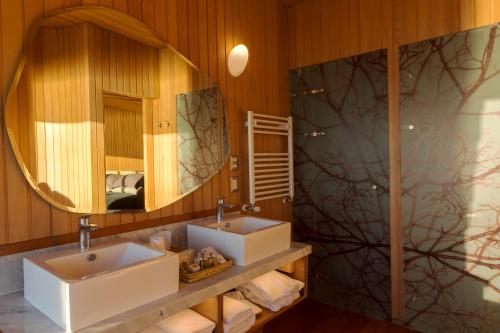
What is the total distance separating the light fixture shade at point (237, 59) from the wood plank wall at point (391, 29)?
2.68 ft

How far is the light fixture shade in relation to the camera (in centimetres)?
225

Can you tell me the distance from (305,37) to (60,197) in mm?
2295

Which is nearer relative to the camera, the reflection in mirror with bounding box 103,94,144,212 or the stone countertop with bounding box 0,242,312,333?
the stone countertop with bounding box 0,242,312,333

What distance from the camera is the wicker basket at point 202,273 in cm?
144

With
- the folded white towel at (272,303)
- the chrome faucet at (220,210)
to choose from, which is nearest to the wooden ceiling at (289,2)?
the chrome faucet at (220,210)

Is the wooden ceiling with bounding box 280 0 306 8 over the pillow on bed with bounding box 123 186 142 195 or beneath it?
over

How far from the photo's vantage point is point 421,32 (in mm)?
2326

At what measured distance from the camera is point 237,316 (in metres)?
1.53

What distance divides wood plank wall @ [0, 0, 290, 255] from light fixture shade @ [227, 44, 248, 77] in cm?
5

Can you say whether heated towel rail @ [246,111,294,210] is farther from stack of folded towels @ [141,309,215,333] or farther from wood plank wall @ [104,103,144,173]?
stack of folded towels @ [141,309,215,333]

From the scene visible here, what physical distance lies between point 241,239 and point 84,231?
2.31ft

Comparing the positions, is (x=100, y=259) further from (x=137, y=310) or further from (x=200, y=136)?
(x=200, y=136)

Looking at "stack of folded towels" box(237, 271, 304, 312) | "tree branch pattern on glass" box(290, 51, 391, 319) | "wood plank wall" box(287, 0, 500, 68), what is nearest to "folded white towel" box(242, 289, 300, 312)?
"stack of folded towels" box(237, 271, 304, 312)

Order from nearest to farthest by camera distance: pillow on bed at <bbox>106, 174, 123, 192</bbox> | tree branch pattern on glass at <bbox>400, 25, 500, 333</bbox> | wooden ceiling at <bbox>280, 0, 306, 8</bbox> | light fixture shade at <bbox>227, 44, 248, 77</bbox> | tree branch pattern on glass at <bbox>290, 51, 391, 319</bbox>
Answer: pillow on bed at <bbox>106, 174, 123, 192</bbox>, tree branch pattern on glass at <bbox>400, 25, 500, 333</bbox>, light fixture shade at <bbox>227, 44, 248, 77</bbox>, tree branch pattern on glass at <bbox>290, 51, 391, 319</bbox>, wooden ceiling at <bbox>280, 0, 306, 8</bbox>
